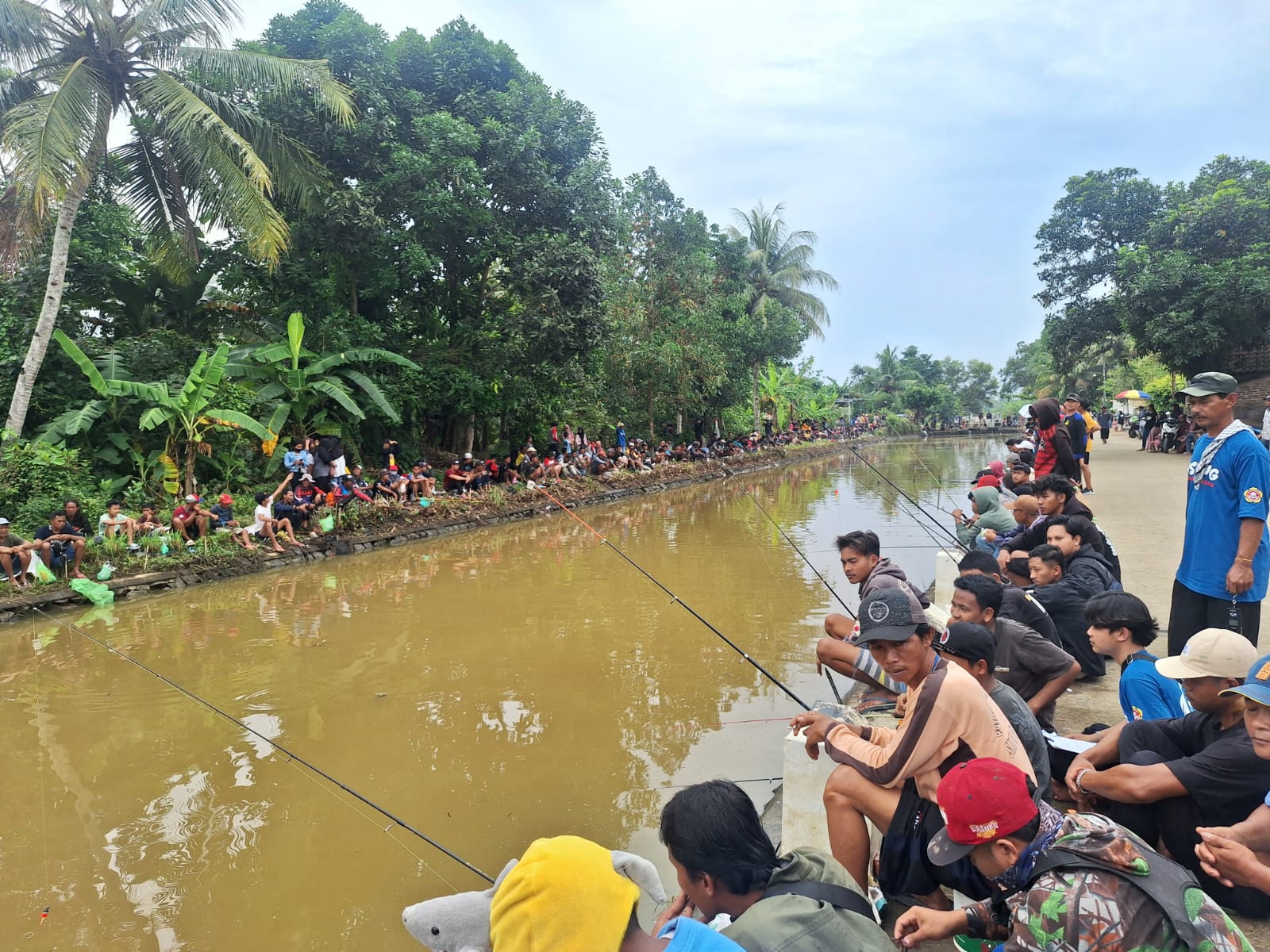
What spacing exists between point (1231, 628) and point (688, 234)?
23048 millimetres

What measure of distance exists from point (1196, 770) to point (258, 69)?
13.3m

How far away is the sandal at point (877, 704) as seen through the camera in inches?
148

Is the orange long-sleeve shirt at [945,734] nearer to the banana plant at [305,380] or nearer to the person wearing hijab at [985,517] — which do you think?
the person wearing hijab at [985,517]

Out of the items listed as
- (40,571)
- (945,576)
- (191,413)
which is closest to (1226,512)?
(945,576)

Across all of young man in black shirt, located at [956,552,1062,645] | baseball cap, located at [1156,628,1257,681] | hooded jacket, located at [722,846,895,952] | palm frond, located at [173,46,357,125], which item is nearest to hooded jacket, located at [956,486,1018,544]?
young man in black shirt, located at [956,552,1062,645]

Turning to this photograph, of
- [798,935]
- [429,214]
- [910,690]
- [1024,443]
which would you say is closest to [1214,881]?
[910,690]

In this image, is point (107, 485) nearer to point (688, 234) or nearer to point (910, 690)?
point (910, 690)

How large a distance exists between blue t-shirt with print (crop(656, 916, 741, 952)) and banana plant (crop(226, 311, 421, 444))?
12810 mm

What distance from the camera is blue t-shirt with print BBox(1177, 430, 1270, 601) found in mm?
3168

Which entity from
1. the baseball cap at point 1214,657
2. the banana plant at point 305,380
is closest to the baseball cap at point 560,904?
the baseball cap at point 1214,657

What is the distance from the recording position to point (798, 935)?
1.53m

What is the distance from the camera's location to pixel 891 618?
7.79 ft

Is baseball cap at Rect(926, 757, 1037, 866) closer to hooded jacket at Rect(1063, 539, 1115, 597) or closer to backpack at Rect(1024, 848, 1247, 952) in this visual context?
backpack at Rect(1024, 848, 1247, 952)

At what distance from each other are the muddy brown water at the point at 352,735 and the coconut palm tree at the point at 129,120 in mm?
5264
